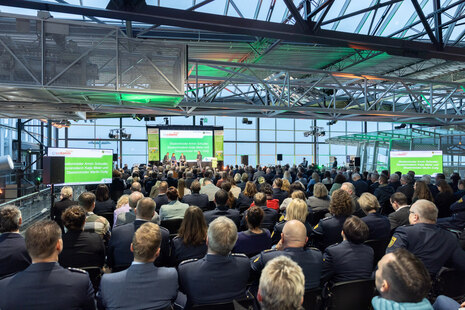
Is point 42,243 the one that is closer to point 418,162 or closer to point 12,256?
point 12,256

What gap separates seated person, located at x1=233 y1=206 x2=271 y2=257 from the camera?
334cm

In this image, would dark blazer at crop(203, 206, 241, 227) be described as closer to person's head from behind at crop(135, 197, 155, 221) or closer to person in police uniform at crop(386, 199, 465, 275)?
person's head from behind at crop(135, 197, 155, 221)

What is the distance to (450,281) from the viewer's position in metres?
2.84

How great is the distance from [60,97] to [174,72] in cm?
238

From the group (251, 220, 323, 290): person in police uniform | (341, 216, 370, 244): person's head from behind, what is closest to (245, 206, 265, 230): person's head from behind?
(251, 220, 323, 290): person in police uniform

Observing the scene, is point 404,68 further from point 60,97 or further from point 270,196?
point 60,97

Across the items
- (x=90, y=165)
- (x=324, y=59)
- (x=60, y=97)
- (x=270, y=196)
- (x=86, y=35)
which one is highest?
(x=324, y=59)

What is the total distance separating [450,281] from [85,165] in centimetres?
759

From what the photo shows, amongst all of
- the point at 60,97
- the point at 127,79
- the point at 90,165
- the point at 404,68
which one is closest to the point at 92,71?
the point at 127,79

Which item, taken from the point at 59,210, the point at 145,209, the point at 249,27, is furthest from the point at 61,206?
the point at 249,27

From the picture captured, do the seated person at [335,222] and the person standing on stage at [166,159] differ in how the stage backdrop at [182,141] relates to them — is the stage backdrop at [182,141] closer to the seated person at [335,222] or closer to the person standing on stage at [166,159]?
the person standing on stage at [166,159]

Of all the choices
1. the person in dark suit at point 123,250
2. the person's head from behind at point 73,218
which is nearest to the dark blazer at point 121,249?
the person in dark suit at point 123,250

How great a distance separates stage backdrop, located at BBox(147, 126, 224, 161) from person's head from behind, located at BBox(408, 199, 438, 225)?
15.9 meters

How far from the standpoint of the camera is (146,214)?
3.57 m
